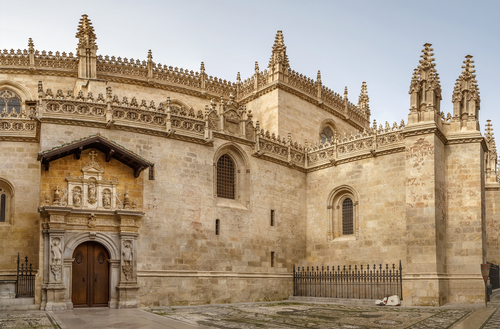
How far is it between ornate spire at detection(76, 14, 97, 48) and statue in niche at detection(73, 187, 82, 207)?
41.6ft

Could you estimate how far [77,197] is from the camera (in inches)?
786

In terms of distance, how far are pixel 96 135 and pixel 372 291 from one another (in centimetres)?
1429

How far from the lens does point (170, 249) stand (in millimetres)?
21594

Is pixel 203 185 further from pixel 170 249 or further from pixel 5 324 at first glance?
pixel 5 324

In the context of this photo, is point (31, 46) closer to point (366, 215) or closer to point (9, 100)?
point (9, 100)

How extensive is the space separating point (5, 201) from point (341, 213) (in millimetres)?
16289

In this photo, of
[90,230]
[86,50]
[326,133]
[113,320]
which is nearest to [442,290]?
[113,320]

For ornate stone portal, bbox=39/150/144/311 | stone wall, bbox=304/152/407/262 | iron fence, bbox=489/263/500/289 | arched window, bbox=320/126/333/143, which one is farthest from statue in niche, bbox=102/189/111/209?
iron fence, bbox=489/263/500/289

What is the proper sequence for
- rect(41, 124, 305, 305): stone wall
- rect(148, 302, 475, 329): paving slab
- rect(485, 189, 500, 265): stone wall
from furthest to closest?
rect(485, 189, 500, 265): stone wall → rect(41, 124, 305, 305): stone wall → rect(148, 302, 475, 329): paving slab

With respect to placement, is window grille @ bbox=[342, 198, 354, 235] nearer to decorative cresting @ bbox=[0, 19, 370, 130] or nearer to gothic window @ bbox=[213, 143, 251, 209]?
gothic window @ bbox=[213, 143, 251, 209]

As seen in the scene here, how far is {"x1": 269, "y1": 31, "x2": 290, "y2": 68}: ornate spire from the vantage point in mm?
31484

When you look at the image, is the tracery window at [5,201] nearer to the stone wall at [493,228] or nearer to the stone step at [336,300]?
the stone step at [336,300]

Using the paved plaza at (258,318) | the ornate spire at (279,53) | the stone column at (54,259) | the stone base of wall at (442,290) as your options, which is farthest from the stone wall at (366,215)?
the stone column at (54,259)

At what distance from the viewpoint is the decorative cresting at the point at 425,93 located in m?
22.8
